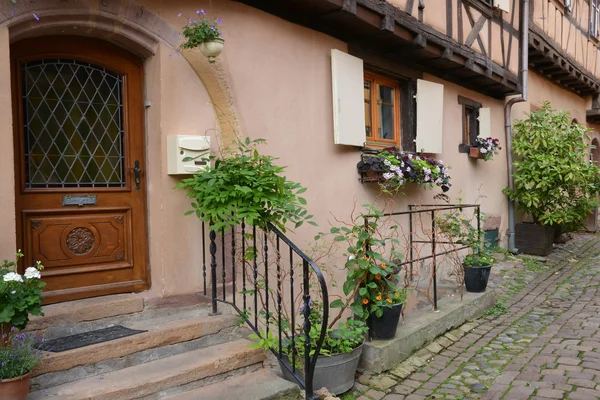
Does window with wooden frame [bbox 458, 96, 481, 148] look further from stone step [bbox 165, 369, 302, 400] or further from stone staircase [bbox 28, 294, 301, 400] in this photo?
stone step [bbox 165, 369, 302, 400]

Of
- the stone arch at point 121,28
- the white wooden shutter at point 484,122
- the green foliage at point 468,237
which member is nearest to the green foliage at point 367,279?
the stone arch at point 121,28

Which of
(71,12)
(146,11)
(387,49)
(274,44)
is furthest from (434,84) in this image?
(71,12)

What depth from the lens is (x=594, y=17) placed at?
12602mm

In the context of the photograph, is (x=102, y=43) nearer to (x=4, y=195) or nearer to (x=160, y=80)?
(x=160, y=80)

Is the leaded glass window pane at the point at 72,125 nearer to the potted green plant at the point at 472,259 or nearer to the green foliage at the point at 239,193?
the green foliage at the point at 239,193

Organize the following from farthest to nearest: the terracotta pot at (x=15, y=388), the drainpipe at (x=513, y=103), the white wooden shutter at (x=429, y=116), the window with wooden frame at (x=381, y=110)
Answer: the drainpipe at (x=513, y=103), the white wooden shutter at (x=429, y=116), the window with wooden frame at (x=381, y=110), the terracotta pot at (x=15, y=388)

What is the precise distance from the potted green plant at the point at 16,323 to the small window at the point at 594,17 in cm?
1368

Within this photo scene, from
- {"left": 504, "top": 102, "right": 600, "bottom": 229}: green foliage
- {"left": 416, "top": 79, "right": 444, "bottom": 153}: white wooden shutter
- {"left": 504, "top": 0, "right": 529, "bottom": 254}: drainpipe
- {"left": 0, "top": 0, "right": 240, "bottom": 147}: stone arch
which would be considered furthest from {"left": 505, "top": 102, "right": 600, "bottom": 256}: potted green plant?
{"left": 0, "top": 0, "right": 240, "bottom": 147}: stone arch

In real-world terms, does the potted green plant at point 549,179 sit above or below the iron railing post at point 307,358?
above

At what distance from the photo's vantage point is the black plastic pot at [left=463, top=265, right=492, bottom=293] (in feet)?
18.5

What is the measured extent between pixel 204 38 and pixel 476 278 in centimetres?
396

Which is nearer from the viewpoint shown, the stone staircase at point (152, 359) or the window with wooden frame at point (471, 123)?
the stone staircase at point (152, 359)

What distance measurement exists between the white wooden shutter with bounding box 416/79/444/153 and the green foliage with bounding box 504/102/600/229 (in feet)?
8.83

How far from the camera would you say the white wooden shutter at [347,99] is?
4977 millimetres
